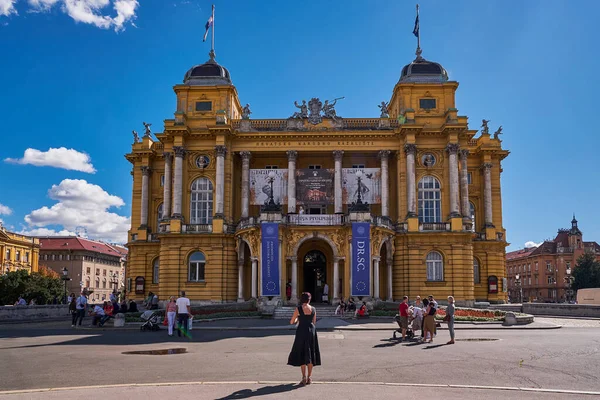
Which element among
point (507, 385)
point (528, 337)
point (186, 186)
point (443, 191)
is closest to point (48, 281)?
point (186, 186)

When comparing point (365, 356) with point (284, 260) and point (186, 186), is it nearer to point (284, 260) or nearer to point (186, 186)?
point (284, 260)

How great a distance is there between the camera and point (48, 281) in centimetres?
7544

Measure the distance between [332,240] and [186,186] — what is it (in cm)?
1507

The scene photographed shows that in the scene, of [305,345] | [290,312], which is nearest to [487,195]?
[290,312]

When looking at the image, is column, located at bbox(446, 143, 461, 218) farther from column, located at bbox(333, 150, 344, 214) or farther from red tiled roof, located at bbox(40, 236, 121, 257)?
red tiled roof, located at bbox(40, 236, 121, 257)

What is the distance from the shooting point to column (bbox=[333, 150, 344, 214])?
49656 millimetres

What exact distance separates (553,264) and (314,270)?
256 ft

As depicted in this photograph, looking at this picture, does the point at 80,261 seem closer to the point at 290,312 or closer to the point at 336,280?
the point at 336,280

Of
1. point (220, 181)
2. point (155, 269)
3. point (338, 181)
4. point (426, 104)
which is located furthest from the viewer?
point (155, 269)

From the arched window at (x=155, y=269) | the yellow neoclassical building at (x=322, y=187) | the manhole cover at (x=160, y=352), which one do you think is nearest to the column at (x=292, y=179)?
the yellow neoclassical building at (x=322, y=187)

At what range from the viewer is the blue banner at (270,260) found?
42500 mm

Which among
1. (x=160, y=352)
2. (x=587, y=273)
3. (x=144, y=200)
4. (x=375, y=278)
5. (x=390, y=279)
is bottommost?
(x=160, y=352)

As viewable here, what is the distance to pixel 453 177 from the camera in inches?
1941

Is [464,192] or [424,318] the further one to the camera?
[464,192]
